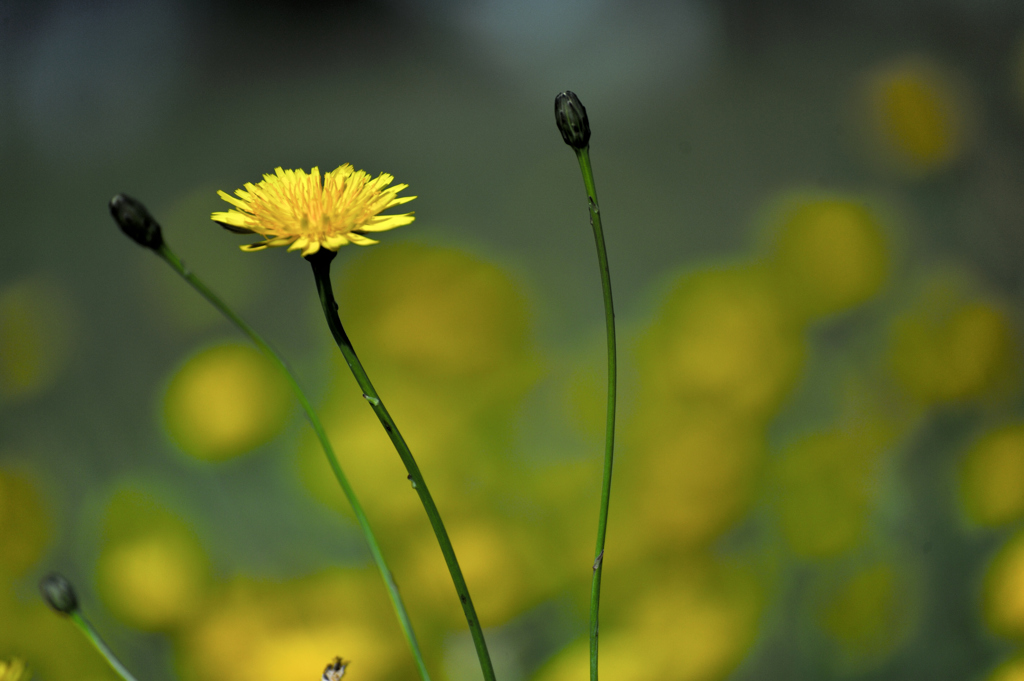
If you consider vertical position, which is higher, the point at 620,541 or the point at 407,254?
the point at 407,254

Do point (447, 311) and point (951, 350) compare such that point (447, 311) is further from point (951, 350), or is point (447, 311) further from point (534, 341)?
point (951, 350)

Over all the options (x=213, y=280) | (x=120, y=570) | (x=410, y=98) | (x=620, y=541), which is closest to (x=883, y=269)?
(x=620, y=541)

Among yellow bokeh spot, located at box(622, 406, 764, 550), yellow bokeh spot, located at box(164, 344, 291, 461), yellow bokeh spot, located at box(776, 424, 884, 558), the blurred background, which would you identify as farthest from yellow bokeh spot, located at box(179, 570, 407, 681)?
yellow bokeh spot, located at box(776, 424, 884, 558)

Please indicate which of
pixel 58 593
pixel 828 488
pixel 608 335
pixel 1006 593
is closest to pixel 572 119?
pixel 608 335

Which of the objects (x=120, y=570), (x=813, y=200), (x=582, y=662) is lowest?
(x=582, y=662)

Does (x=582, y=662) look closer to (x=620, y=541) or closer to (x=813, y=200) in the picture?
(x=620, y=541)

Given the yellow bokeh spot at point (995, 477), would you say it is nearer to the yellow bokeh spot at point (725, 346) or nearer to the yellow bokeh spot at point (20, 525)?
the yellow bokeh spot at point (725, 346)

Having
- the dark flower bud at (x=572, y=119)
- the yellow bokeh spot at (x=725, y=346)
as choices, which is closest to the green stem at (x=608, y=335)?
the dark flower bud at (x=572, y=119)
